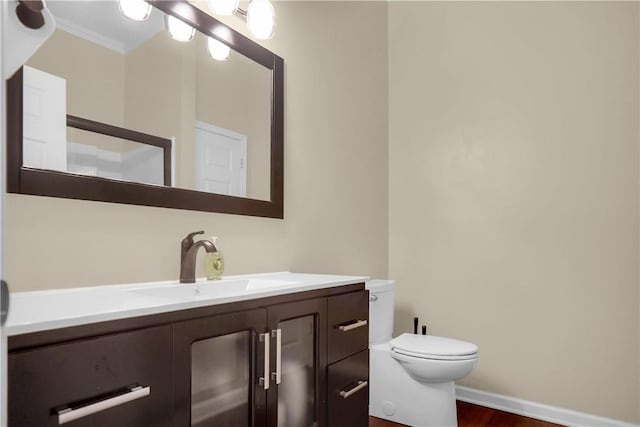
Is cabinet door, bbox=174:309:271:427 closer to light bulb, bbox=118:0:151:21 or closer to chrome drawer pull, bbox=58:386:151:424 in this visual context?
chrome drawer pull, bbox=58:386:151:424

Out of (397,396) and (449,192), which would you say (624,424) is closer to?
(397,396)

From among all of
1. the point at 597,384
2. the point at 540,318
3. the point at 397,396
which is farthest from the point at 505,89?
the point at 397,396

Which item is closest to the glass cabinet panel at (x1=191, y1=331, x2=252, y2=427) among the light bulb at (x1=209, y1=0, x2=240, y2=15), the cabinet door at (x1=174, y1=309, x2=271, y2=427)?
the cabinet door at (x1=174, y1=309, x2=271, y2=427)

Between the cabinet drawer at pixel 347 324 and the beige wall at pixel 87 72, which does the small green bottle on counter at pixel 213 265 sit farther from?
the beige wall at pixel 87 72

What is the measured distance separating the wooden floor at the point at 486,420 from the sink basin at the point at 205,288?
120cm

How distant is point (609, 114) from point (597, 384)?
1444 mm

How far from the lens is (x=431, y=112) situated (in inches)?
109

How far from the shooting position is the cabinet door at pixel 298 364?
3.95ft

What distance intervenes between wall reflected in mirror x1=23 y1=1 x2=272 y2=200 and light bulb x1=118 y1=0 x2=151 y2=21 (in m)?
0.02

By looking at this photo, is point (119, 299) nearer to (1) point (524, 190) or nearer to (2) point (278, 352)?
→ (2) point (278, 352)

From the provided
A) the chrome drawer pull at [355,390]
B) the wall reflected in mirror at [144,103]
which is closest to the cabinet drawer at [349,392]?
the chrome drawer pull at [355,390]

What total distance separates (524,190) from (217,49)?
6.14 feet

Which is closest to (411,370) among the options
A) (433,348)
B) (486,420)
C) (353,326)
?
(433,348)

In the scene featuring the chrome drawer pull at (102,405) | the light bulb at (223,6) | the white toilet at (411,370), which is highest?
the light bulb at (223,6)
